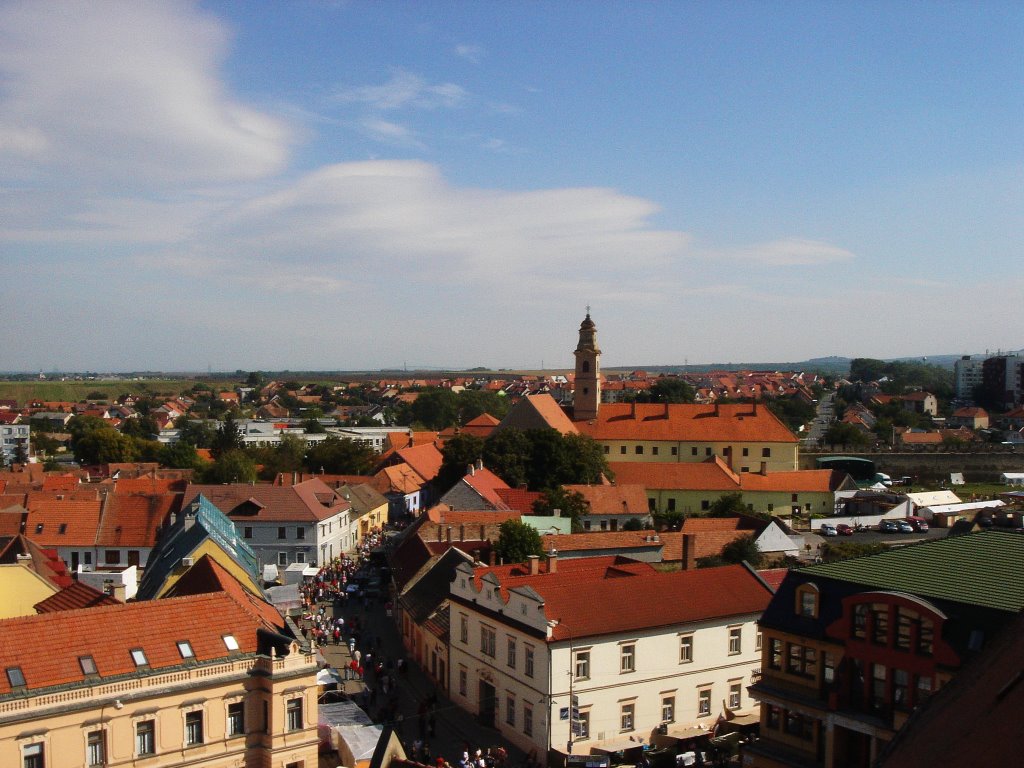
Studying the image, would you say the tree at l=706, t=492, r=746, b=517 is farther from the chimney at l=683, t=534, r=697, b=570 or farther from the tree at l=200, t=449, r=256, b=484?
the tree at l=200, t=449, r=256, b=484

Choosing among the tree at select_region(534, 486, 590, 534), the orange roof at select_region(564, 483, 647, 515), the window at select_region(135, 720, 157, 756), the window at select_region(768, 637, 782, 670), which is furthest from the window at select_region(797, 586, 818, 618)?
the orange roof at select_region(564, 483, 647, 515)

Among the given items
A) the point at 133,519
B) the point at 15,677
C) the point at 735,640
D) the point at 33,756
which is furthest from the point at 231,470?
the point at 33,756

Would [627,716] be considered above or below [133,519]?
below

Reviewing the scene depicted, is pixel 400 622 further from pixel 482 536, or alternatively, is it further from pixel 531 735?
pixel 531 735

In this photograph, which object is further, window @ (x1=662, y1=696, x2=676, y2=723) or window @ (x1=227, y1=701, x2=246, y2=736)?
window @ (x1=662, y1=696, x2=676, y2=723)

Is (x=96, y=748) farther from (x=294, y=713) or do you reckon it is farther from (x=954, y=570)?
(x=954, y=570)

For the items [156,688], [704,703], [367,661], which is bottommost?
[367,661]

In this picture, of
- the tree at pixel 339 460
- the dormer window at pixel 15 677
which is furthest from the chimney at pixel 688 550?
the tree at pixel 339 460
